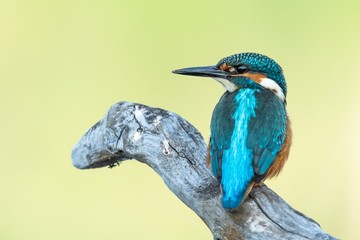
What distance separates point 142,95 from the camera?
502 cm

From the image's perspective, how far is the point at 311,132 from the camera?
4980 millimetres

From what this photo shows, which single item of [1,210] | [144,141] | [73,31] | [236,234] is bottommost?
[1,210]

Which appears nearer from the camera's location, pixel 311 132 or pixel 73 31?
pixel 311 132

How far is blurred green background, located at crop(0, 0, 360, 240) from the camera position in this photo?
4801 millimetres

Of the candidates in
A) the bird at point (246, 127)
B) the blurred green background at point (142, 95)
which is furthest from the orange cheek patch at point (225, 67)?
the blurred green background at point (142, 95)

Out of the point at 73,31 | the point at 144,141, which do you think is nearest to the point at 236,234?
the point at 144,141

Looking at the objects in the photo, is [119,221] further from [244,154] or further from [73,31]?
[244,154]

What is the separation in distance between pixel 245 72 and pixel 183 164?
1.53ft

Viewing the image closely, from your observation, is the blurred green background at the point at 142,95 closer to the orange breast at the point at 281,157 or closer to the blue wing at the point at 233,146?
the orange breast at the point at 281,157

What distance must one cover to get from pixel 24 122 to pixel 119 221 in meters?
0.77

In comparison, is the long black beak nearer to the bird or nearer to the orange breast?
the bird

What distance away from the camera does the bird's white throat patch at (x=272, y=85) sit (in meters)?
3.62

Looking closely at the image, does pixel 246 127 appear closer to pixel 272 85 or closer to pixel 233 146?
pixel 233 146

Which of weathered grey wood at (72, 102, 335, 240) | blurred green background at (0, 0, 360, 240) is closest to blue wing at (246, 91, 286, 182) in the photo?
weathered grey wood at (72, 102, 335, 240)
